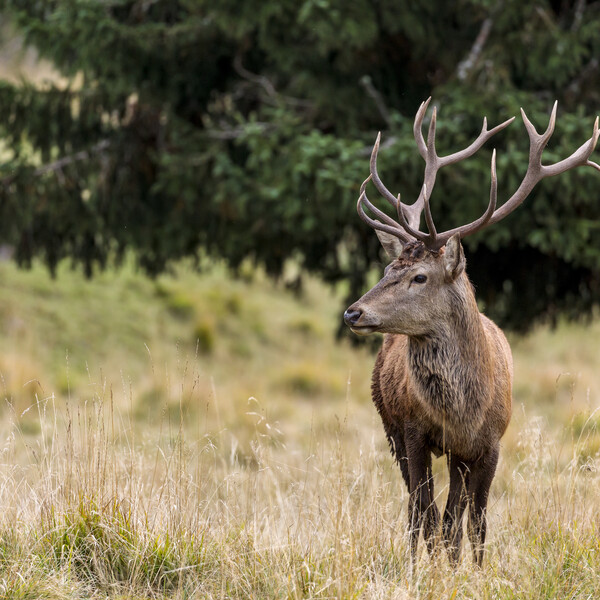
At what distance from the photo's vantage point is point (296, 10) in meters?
7.86

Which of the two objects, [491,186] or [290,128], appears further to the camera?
[290,128]

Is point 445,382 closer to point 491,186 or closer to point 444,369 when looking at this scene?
point 444,369

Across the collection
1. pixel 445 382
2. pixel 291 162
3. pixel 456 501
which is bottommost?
pixel 456 501

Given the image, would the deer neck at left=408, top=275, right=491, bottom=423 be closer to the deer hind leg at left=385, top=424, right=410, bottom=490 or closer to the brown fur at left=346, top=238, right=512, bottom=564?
the brown fur at left=346, top=238, right=512, bottom=564

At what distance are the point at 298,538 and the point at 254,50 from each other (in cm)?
598

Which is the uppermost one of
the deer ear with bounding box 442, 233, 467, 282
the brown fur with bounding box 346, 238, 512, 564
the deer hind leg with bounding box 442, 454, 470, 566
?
the deer ear with bounding box 442, 233, 467, 282

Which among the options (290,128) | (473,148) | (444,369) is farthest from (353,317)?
(290,128)

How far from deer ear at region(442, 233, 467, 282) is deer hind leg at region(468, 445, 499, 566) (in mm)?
824

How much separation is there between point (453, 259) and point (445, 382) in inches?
22.0

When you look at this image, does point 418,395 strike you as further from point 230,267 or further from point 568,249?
point 230,267

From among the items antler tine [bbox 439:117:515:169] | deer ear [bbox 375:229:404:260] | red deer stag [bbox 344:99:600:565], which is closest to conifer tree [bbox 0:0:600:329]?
antler tine [bbox 439:117:515:169]

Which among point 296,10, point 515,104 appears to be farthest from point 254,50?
point 515,104

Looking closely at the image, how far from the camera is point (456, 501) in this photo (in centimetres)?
471

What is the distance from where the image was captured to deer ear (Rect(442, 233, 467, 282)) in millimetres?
4523
